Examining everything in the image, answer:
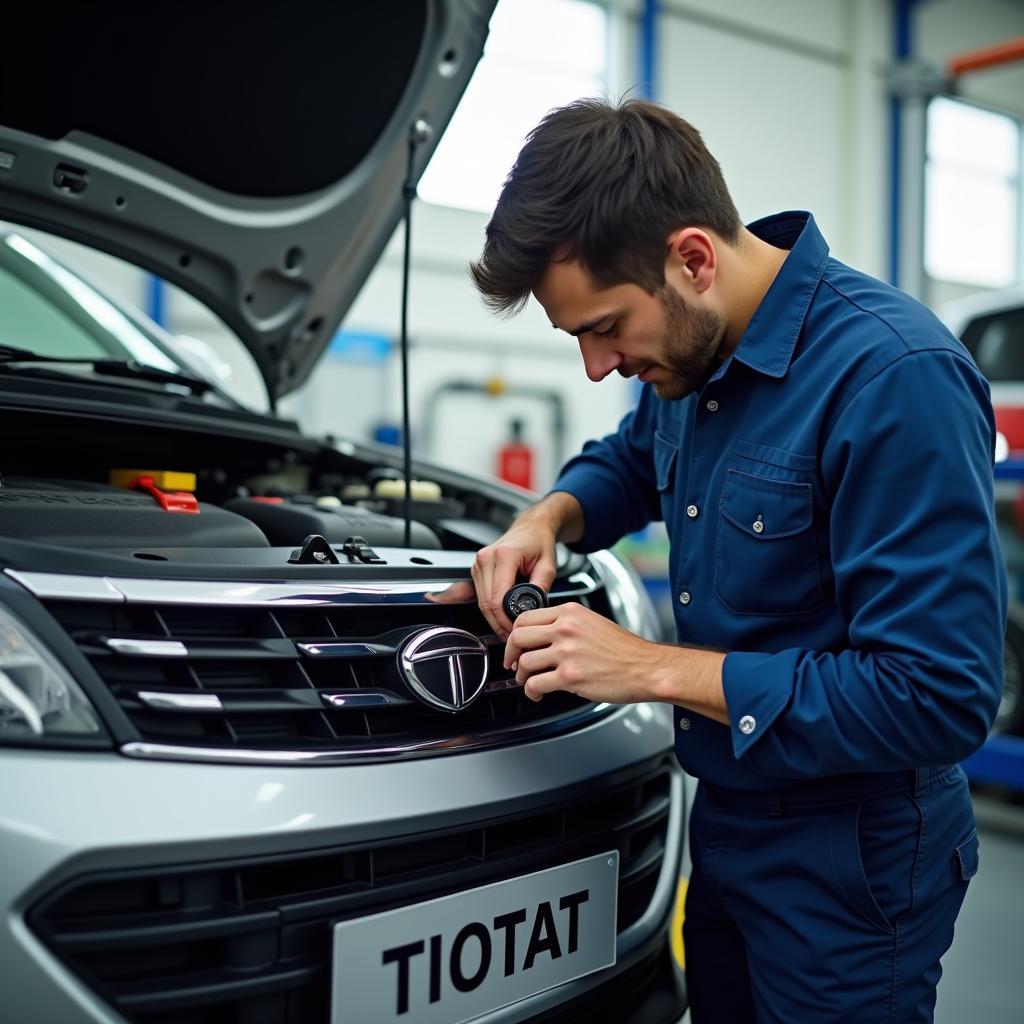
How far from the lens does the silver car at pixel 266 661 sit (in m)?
0.76

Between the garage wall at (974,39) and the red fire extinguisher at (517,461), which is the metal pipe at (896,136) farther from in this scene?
the red fire extinguisher at (517,461)

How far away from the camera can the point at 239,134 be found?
149 centimetres

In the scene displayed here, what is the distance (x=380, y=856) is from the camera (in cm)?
87

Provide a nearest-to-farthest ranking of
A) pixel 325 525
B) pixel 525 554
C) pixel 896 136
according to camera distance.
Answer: pixel 525 554
pixel 325 525
pixel 896 136

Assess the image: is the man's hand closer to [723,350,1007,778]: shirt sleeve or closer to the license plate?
[723,350,1007,778]: shirt sleeve

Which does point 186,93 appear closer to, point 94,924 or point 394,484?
point 394,484

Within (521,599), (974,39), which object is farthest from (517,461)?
(974,39)

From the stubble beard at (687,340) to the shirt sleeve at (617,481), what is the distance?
269 millimetres

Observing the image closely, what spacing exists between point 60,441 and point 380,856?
2.64 feet

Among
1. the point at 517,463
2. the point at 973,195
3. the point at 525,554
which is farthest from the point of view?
the point at 973,195

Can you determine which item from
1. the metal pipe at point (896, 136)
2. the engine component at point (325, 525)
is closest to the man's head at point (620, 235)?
the engine component at point (325, 525)

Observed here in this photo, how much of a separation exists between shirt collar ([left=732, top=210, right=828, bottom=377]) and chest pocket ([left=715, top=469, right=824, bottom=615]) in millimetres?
111

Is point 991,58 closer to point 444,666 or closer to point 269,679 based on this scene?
point 444,666

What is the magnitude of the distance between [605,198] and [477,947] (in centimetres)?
68
